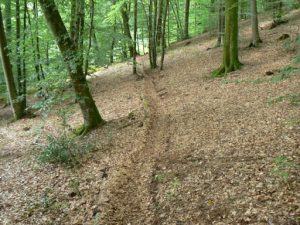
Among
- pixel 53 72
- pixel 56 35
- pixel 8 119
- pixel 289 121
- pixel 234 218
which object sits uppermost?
pixel 56 35

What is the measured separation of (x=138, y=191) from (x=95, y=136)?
12.4ft

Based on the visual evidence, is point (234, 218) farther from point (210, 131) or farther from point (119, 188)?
point (210, 131)

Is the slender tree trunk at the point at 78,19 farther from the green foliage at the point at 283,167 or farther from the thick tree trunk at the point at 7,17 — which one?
the green foliage at the point at 283,167

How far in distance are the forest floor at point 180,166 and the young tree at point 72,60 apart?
24.0 inches

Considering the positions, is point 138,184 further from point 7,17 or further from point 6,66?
point 7,17

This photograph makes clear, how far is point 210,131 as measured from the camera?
8516mm

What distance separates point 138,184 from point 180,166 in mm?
1013

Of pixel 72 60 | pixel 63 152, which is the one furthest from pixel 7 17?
pixel 63 152

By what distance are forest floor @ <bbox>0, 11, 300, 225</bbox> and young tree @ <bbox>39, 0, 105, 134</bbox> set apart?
0.61 m

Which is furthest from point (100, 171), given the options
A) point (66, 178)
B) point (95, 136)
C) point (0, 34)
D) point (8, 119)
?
point (8, 119)

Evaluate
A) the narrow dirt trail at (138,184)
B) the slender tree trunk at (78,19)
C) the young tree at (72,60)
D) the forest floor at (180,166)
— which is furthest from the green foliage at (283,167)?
the slender tree trunk at (78,19)

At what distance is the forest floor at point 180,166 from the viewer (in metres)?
5.41

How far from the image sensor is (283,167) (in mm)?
5805

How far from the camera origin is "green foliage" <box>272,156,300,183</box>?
219 inches
